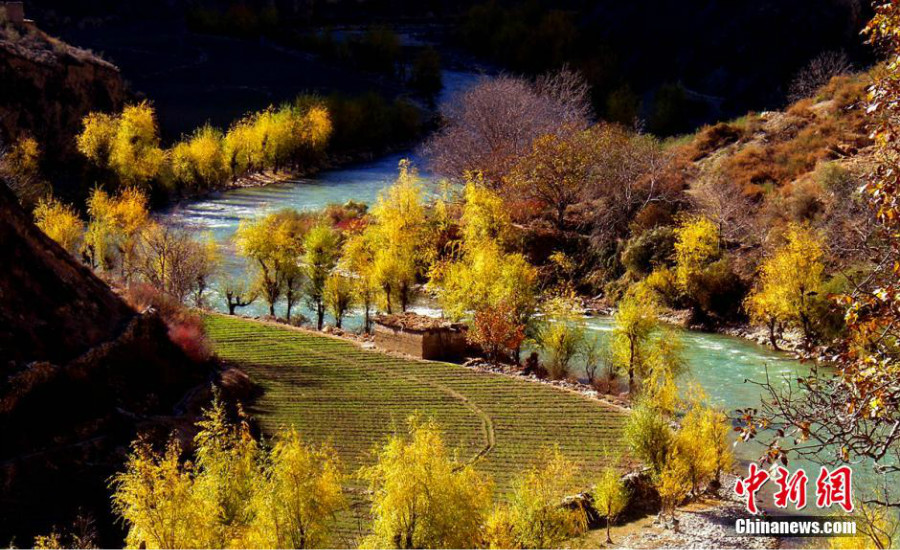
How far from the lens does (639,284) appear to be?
57.2m

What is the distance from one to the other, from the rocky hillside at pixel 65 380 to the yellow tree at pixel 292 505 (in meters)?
6.44

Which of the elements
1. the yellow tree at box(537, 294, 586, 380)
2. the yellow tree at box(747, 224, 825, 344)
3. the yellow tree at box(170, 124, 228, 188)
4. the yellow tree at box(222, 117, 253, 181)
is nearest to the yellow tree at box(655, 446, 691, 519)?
the yellow tree at box(537, 294, 586, 380)

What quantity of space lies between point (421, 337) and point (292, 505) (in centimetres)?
2419

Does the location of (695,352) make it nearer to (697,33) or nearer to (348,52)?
(697,33)

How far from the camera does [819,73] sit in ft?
281

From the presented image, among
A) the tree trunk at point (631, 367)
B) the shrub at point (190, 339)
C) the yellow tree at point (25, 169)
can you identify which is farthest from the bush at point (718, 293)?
the yellow tree at point (25, 169)

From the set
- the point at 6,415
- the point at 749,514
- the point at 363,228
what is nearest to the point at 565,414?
the point at 749,514

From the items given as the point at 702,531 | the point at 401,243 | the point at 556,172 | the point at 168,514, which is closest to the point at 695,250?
the point at 556,172

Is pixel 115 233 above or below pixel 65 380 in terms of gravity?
below

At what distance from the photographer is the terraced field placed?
33.2m

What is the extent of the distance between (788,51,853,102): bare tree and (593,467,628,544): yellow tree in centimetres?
6340

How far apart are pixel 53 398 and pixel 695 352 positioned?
29.0 meters

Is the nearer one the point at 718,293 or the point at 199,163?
the point at 718,293

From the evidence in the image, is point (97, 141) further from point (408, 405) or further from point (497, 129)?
point (408, 405)
